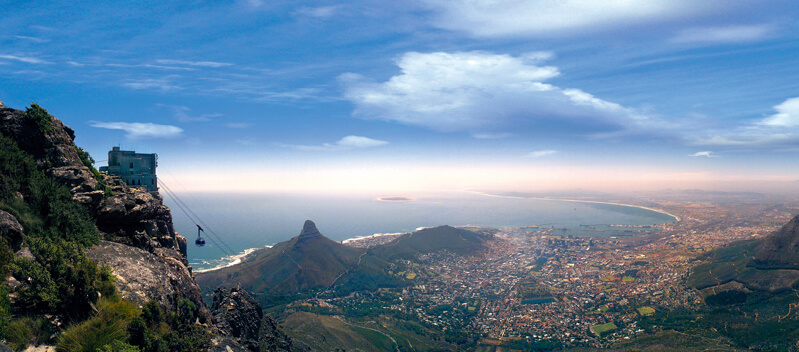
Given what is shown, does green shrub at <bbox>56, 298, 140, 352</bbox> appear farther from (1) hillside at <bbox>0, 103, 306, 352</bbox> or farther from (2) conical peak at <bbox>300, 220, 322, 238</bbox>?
(2) conical peak at <bbox>300, 220, 322, 238</bbox>

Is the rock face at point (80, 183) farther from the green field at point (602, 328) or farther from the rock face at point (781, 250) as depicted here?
the rock face at point (781, 250)

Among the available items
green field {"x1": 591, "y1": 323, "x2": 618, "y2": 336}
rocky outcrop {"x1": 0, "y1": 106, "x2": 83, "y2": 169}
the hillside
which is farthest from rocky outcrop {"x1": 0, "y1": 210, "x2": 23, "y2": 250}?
green field {"x1": 591, "y1": 323, "x2": 618, "y2": 336}

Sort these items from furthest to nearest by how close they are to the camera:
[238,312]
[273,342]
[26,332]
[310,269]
→ [310,269], [273,342], [238,312], [26,332]

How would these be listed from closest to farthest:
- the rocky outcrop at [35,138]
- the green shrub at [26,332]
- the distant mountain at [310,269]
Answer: the green shrub at [26,332]
the rocky outcrop at [35,138]
the distant mountain at [310,269]

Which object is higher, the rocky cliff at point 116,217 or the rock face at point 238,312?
the rocky cliff at point 116,217

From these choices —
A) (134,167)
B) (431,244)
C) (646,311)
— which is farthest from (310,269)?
(646,311)

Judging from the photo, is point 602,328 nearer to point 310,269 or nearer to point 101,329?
point 101,329

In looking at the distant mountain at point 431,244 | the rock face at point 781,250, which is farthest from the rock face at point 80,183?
the rock face at point 781,250
